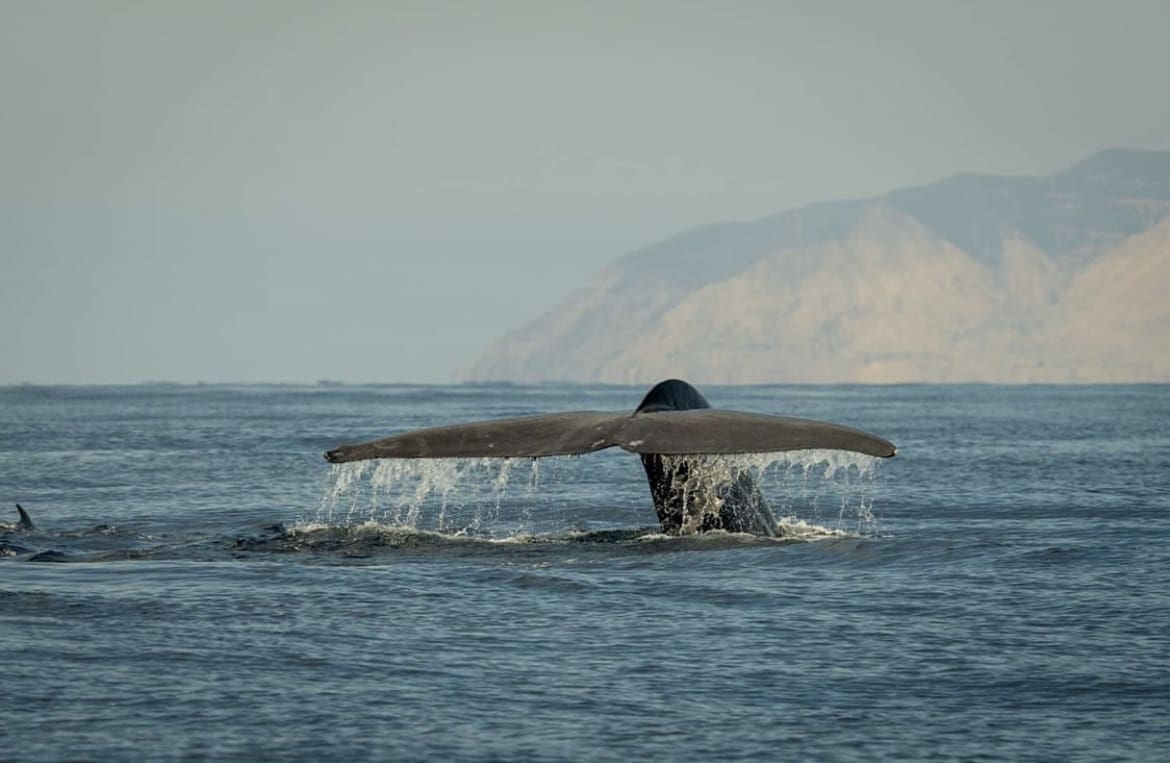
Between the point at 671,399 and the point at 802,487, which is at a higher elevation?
the point at 671,399

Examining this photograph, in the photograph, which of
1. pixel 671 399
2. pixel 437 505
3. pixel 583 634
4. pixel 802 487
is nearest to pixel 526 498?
pixel 437 505

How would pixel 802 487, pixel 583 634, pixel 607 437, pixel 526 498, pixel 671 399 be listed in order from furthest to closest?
1. pixel 802 487
2. pixel 526 498
3. pixel 671 399
4. pixel 607 437
5. pixel 583 634

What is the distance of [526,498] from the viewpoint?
25.6 metres

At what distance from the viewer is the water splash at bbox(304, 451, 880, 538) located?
15.9 meters

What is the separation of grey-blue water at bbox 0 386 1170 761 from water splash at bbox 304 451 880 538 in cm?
17

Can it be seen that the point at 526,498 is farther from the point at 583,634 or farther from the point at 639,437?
the point at 583,634

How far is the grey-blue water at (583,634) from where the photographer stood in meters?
9.45

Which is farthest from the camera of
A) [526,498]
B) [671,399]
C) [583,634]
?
[526,498]

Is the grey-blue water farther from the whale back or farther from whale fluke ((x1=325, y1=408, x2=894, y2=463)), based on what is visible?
the whale back

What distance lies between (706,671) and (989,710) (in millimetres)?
1742

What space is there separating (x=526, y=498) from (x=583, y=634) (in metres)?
13.5

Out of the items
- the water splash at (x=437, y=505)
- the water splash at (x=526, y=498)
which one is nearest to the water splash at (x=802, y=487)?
the water splash at (x=526, y=498)

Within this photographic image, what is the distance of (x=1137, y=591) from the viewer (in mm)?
14023

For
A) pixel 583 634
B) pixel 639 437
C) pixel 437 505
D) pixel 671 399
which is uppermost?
pixel 671 399
